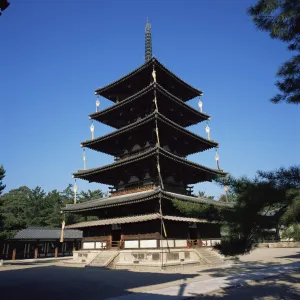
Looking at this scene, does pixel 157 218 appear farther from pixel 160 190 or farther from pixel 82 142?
pixel 82 142

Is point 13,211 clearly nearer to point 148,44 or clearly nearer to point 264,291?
point 148,44

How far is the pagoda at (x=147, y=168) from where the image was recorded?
21573 mm

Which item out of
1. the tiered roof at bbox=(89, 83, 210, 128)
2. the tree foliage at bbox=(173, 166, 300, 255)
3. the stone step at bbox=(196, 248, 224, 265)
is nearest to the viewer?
the tree foliage at bbox=(173, 166, 300, 255)

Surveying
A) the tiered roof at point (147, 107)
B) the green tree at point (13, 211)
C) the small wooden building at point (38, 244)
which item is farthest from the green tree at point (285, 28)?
the small wooden building at point (38, 244)

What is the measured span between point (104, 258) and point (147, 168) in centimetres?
817

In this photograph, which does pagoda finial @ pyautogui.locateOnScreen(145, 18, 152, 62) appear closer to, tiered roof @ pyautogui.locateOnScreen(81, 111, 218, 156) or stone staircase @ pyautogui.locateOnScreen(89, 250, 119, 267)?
tiered roof @ pyautogui.locateOnScreen(81, 111, 218, 156)

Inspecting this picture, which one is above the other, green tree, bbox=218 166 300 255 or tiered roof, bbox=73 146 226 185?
tiered roof, bbox=73 146 226 185

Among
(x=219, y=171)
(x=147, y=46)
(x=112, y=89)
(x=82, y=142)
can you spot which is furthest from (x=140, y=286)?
(x=147, y=46)

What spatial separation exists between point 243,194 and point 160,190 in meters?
13.4

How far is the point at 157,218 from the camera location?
64.7 feet

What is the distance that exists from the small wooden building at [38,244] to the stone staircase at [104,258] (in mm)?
16481

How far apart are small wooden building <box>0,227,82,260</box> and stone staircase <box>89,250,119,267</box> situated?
1648cm

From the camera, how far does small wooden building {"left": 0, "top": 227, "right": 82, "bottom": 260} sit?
35531 mm

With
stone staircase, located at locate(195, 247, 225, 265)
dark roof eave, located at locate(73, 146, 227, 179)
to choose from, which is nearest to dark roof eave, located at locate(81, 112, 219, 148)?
dark roof eave, located at locate(73, 146, 227, 179)
